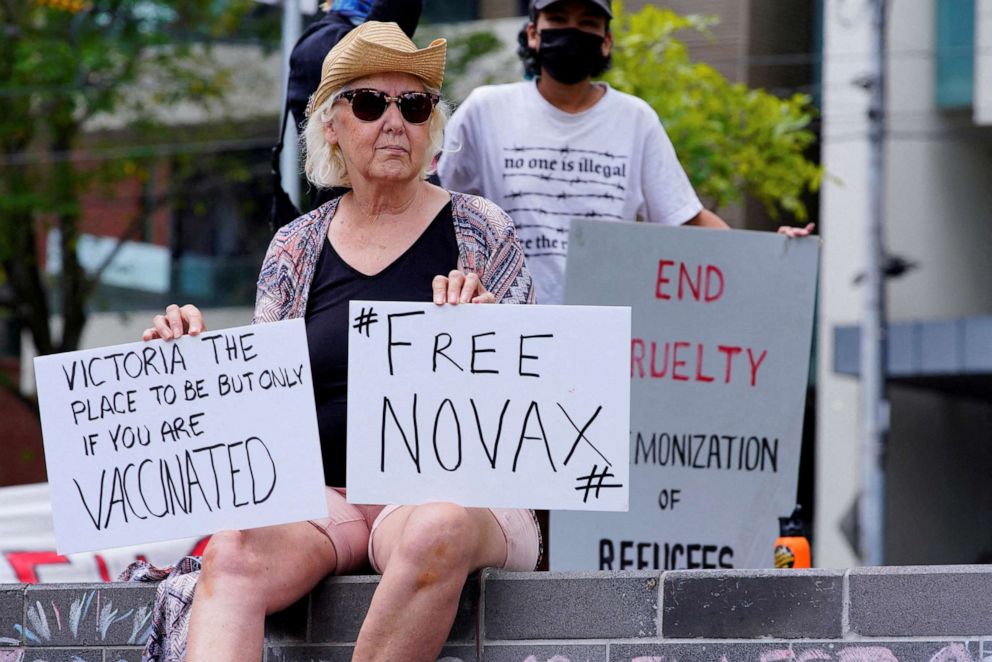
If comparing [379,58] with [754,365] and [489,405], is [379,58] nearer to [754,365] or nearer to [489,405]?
[489,405]

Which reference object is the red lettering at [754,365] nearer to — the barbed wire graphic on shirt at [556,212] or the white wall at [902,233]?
the barbed wire graphic on shirt at [556,212]

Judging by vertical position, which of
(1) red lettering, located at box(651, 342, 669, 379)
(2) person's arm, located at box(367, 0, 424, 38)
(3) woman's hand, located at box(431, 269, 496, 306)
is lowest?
(1) red lettering, located at box(651, 342, 669, 379)

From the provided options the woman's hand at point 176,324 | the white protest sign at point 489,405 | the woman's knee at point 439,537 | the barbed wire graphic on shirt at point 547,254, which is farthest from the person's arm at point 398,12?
the woman's knee at point 439,537

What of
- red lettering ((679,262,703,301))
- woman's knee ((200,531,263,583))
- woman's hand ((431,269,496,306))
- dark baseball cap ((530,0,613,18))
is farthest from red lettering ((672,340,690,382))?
woman's knee ((200,531,263,583))

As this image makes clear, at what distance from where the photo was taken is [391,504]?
13.1 feet

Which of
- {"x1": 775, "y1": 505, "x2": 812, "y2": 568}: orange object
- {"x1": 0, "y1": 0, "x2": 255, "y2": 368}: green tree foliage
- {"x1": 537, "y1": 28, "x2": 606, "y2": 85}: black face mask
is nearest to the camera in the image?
{"x1": 775, "y1": 505, "x2": 812, "y2": 568}: orange object

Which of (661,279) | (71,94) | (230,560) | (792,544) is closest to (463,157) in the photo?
(661,279)

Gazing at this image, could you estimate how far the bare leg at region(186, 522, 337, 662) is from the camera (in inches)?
147

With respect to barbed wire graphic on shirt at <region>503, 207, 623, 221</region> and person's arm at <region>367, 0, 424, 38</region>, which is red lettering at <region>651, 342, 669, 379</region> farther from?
person's arm at <region>367, 0, 424, 38</region>

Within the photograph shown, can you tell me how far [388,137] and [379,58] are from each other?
0.62 ft

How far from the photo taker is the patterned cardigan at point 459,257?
4324mm

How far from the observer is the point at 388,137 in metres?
4.39

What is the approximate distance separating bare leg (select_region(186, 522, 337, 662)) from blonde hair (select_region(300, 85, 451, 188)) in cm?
100

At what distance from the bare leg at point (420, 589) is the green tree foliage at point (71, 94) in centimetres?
1384
